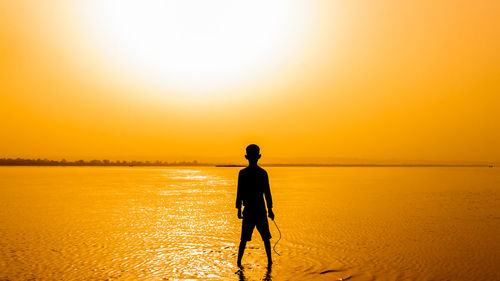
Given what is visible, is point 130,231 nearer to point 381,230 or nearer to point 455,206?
point 381,230

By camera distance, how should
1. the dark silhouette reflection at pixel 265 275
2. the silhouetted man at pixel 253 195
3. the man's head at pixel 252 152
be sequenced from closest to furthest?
the dark silhouette reflection at pixel 265 275
the man's head at pixel 252 152
the silhouetted man at pixel 253 195

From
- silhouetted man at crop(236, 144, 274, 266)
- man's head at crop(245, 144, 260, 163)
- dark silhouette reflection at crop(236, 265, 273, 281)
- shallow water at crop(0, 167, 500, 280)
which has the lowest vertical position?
shallow water at crop(0, 167, 500, 280)

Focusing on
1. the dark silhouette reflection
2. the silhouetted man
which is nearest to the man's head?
the silhouetted man

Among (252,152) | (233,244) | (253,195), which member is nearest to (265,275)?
(253,195)

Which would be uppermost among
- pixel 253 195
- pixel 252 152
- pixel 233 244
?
pixel 252 152

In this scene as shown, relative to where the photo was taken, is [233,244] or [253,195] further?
[233,244]

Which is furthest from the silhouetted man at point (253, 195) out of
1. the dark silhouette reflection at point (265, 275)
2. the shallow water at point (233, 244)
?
the shallow water at point (233, 244)

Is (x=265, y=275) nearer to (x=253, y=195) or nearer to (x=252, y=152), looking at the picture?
(x=253, y=195)

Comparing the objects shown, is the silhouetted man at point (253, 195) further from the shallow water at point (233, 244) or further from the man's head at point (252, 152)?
the shallow water at point (233, 244)

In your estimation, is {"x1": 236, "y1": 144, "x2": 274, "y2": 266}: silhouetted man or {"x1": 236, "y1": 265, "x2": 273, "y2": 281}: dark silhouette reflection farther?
{"x1": 236, "y1": 144, "x2": 274, "y2": 266}: silhouetted man

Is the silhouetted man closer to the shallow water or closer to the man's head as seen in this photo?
the man's head

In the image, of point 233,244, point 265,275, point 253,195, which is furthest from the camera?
point 233,244

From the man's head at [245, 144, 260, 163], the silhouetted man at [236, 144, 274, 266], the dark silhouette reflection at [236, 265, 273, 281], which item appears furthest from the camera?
the silhouetted man at [236, 144, 274, 266]

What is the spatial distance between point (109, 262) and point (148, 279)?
2093 millimetres
